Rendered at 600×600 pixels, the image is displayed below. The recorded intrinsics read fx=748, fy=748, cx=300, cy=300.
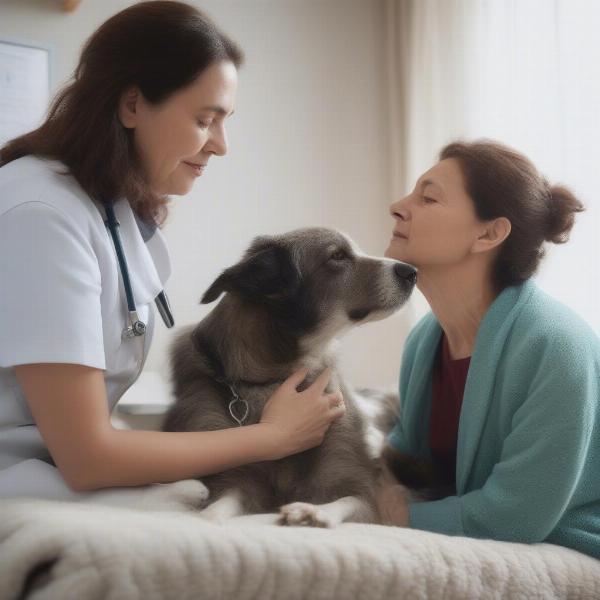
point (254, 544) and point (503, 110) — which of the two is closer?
point (254, 544)

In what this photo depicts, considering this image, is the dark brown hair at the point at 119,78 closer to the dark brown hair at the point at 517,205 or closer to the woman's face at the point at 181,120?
the woman's face at the point at 181,120

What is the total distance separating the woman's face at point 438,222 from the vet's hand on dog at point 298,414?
401 millimetres

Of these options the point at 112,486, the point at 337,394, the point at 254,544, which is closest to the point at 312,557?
the point at 254,544

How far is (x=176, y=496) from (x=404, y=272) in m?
0.74

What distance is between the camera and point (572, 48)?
270cm

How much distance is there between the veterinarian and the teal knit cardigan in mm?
313

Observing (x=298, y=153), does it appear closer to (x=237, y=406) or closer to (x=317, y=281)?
(x=317, y=281)

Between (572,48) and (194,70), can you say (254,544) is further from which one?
(572,48)

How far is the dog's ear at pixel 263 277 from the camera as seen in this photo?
64.3 inches

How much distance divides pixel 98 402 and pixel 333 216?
2712 millimetres

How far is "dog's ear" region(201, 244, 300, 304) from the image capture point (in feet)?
5.36

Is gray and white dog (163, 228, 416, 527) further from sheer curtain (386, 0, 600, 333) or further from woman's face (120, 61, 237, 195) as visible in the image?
sheer curtain (386, 0, 600, 333)

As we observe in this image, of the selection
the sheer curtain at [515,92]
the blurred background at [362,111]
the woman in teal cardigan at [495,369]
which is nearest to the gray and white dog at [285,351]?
the woman in teal cardigan at [495,369]

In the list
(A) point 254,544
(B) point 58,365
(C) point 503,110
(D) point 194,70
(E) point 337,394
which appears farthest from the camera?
(C) point 503,110
